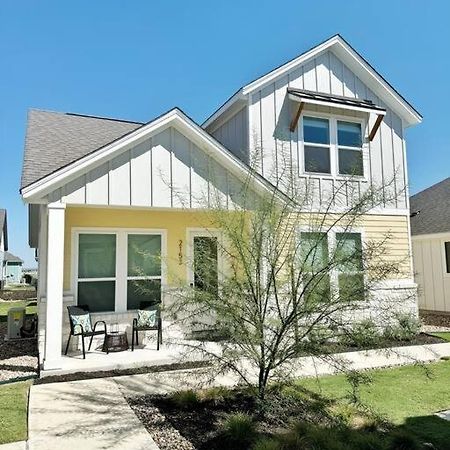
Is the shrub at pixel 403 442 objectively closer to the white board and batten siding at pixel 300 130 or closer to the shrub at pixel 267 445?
the shrub at pixel 267 445

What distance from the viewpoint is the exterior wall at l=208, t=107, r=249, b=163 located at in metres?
11.2

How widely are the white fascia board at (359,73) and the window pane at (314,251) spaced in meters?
6.89

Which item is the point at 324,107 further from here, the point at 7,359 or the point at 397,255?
the point at 7,359

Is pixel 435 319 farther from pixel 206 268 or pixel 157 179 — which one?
pixel 206 268

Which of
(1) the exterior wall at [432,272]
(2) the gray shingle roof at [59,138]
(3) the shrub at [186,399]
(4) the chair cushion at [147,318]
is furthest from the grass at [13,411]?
(1) the exterior wall at [432,272]

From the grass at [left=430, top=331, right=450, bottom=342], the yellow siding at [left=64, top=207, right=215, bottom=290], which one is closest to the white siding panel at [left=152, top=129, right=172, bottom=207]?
the yellow siding at [left=64, top=207, right=215, bottom=290]

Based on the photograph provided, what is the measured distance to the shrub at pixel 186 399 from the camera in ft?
18.0

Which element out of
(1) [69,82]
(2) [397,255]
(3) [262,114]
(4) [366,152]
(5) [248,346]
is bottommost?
(5) [248,346]

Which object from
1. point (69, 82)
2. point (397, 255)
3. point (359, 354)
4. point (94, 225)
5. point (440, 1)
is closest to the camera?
point (359, 354)

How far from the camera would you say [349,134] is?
12.0 m

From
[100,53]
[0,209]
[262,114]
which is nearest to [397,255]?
[262,114]

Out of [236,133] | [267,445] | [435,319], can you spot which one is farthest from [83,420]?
[435,319]

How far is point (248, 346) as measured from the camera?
5.13 m

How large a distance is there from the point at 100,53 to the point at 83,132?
3.94 metres
